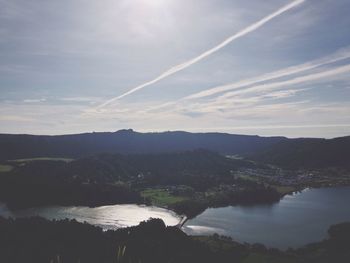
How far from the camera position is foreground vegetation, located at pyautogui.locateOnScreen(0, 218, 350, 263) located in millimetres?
33156

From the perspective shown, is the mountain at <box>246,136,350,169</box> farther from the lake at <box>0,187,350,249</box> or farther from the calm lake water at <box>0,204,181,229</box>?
the calm lake water at <box>0,204,181,229</box>

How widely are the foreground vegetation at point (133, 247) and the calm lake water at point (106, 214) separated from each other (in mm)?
21472

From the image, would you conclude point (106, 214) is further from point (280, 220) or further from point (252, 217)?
point (280, 220)

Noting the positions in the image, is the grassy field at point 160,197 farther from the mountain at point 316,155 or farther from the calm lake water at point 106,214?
the mountain at point 316,155

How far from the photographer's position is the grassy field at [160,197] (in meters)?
97.4

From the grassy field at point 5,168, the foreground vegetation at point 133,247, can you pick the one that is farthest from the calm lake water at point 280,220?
the grassy field at point 5,168

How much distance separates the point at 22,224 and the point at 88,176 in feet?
277

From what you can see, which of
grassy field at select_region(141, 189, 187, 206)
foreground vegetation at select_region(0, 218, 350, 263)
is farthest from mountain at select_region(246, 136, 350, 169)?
foreground vegetation at select_region(0, 218, 350, 263)

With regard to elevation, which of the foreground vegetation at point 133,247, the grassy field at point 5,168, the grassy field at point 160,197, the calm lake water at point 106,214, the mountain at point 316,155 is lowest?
the calm lake water at point 106,214

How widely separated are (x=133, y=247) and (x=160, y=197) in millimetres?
67018

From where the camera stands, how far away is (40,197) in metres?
107

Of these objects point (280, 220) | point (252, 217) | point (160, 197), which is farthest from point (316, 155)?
point (280, 220)

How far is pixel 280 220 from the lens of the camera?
261 feet

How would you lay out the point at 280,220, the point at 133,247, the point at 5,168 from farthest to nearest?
the point at 5,168
the point at 280,220
the point at 133,247
